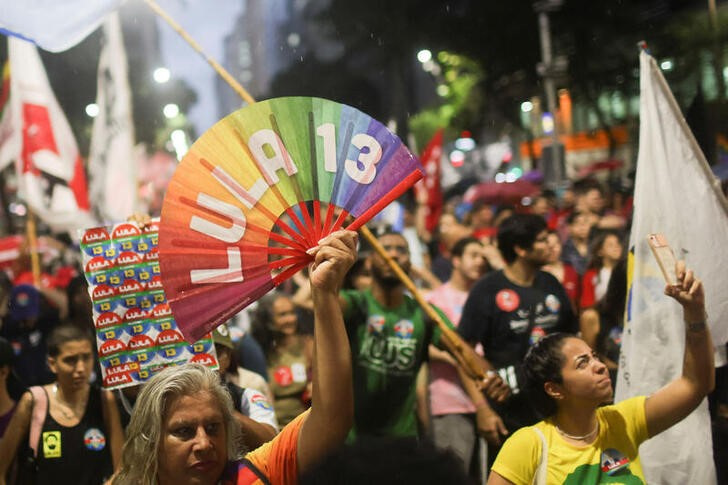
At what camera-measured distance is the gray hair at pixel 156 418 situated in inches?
119

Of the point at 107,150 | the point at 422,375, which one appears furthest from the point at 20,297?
the point at 422,375

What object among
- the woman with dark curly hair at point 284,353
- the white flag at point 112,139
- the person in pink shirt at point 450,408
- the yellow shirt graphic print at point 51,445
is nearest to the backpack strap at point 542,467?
the yellow shirt graphic print at point 51,445

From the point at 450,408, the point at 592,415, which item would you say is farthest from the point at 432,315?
the point at 592,415

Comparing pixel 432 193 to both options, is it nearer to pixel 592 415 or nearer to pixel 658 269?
pixel 658 269

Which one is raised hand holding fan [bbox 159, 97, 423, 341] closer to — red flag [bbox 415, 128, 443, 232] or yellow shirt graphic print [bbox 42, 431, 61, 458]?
yellow shirt graphic print [bbox 42, 431, 61, 458]

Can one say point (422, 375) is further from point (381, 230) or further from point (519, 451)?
point (519, 451)

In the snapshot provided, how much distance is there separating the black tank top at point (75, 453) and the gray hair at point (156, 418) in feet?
5.14

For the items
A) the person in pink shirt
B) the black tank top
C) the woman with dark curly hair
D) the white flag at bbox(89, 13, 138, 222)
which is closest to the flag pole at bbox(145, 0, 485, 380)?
the person in pink shirt

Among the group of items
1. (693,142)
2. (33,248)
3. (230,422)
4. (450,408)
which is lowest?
(450,408)

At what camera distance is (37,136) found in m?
9.03

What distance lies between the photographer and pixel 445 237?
34.0ft

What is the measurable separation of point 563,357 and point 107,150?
665 cm

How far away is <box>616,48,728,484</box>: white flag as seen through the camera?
4480mm

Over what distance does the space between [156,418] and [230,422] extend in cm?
24
